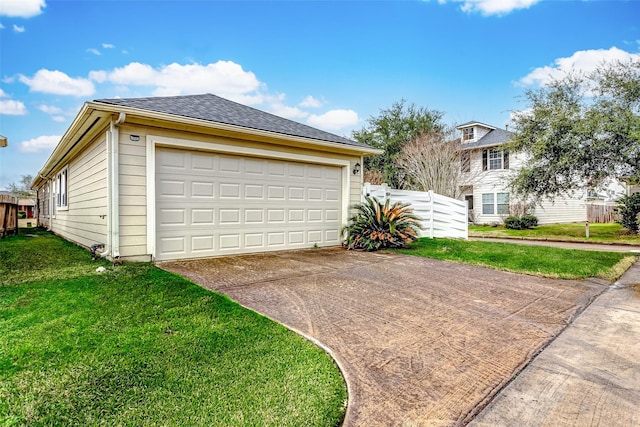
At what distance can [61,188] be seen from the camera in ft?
36.7

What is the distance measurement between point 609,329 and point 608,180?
12.8 metres

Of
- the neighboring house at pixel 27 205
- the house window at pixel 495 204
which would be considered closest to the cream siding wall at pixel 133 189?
the house window at pixel 495 204

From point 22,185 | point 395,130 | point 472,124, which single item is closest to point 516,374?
point 472,124

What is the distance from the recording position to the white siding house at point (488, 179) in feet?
59.7

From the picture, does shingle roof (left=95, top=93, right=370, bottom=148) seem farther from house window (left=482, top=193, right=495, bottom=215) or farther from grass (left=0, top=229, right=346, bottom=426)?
house window (left=482, top=193, right=495, bottom=215)

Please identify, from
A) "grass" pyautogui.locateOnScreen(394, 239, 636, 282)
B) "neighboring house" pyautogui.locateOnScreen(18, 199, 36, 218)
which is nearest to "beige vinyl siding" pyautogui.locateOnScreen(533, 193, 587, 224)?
"grass" pyautogui.locateOnScreen(394, 239, 636, 282)

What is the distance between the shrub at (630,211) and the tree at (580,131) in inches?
59.4

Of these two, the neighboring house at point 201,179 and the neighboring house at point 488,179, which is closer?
the neighboring house at point 201,179

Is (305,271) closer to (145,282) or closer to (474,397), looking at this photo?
(145,282)

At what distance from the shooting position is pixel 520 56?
14.0 m

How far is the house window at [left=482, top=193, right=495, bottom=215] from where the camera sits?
1881cm

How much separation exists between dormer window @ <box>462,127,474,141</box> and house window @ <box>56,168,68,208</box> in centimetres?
1889

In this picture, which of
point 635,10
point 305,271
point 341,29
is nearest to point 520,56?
point 635,10

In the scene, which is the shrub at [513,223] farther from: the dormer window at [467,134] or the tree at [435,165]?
the dormer window at [467,134]
